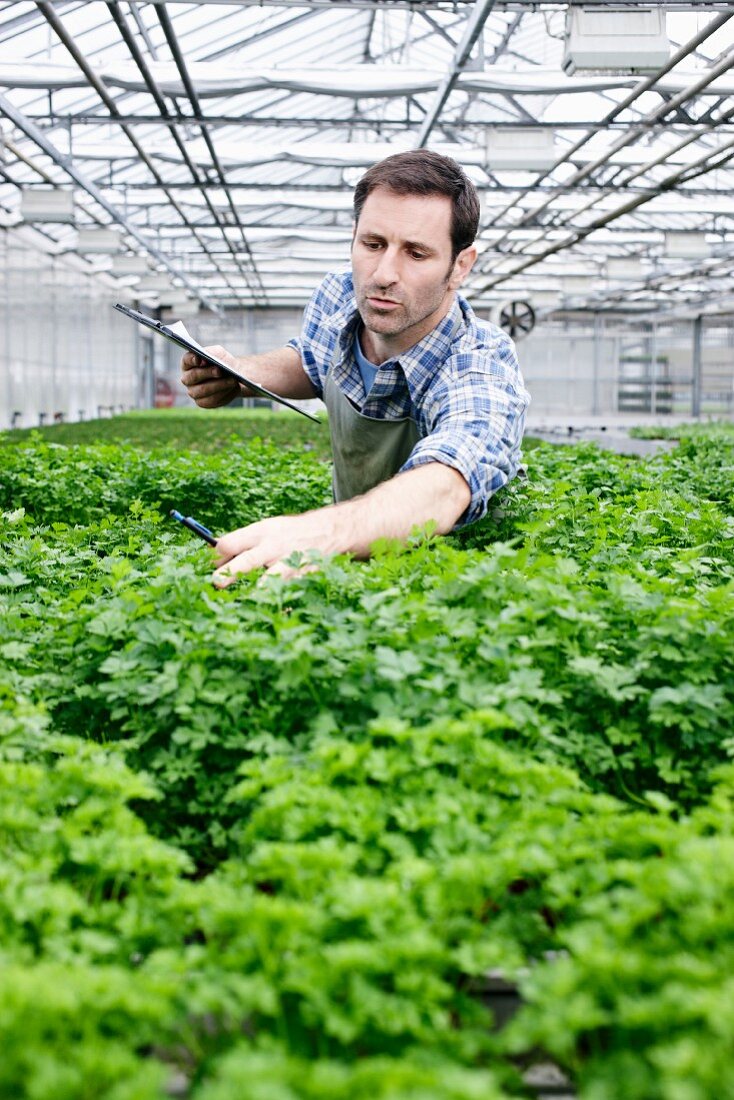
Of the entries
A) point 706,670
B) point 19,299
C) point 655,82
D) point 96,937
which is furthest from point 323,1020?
point 19,299

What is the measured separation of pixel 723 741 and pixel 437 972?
75 centimetres

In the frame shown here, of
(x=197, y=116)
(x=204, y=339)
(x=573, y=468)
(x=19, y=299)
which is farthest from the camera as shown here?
(x=204, y=339)

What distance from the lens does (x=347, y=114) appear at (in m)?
18.9

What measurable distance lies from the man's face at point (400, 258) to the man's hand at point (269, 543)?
0.91 meters

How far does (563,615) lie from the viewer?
2.00 meters

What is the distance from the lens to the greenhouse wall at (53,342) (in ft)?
69.7

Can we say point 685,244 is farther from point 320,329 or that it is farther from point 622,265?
point 320,329

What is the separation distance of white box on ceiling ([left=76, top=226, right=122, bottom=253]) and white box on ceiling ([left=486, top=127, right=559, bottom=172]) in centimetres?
866

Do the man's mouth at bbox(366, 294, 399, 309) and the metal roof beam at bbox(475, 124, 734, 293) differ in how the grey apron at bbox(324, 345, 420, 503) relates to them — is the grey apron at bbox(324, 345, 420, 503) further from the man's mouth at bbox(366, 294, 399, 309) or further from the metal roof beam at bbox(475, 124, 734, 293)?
the metal roof beam at bbox(475, 124, 734, 293)

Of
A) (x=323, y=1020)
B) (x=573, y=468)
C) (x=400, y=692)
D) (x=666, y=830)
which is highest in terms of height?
(x=573, y=468)

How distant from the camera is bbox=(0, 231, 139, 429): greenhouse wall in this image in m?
21.2

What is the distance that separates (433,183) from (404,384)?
0.63 metres

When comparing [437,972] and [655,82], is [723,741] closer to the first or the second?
[437,972]

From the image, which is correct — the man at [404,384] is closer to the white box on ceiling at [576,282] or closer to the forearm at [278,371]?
the forearm at [278,371]
